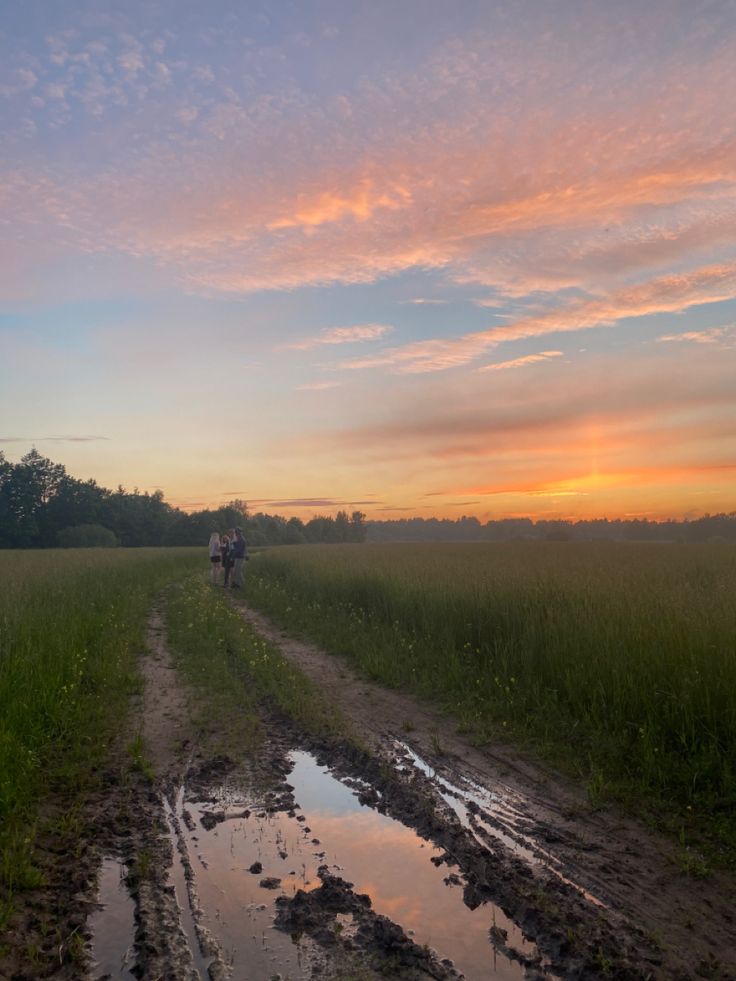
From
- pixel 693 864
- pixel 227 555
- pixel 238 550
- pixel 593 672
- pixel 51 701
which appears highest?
pixel 238 550

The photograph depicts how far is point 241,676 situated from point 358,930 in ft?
22.1

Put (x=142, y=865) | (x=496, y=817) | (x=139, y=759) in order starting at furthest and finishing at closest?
(x=139, y=759)
(x=496, y=817)
(x=142, y=865)

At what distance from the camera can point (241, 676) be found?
1003 centimetres

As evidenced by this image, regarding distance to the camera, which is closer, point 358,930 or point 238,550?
point 358,930

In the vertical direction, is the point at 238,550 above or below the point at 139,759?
above

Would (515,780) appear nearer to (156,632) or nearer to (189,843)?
(189,843)

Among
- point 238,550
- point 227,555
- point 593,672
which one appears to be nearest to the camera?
point 593,672

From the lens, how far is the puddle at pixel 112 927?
11.0 feet

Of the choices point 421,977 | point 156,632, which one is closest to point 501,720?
point 421,977

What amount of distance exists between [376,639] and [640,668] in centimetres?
597

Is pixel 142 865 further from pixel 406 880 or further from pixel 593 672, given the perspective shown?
pixel 593 672

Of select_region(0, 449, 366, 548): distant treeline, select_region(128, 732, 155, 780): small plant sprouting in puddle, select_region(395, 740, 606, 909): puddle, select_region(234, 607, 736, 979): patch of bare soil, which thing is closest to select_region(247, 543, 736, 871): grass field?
select_region(234, 607, 736, 979): patch of bare soil

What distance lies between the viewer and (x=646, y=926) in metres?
3.73

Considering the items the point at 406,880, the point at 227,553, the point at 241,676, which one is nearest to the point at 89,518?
the point at 227,553
